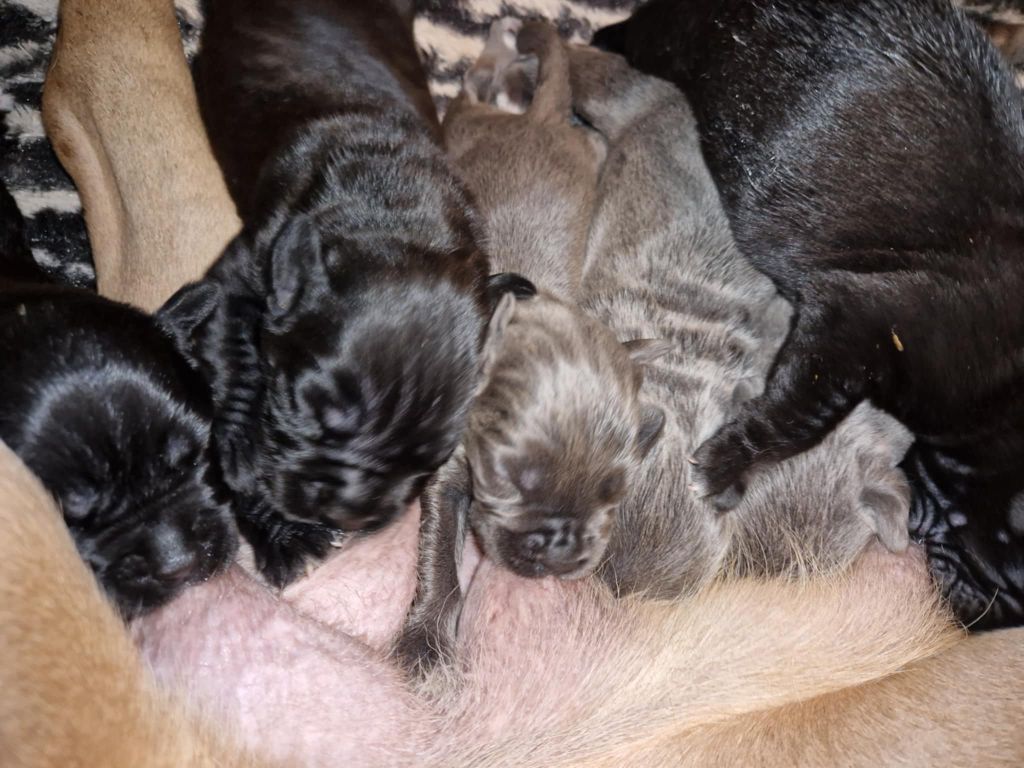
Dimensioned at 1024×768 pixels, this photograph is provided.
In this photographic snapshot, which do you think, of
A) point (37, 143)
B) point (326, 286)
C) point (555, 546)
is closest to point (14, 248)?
point (37, 143)

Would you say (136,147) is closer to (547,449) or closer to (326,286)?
(326,286)

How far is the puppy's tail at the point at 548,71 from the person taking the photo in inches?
114

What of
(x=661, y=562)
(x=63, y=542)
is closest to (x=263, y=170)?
(x=63, y=542)

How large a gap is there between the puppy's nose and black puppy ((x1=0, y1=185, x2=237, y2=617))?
60 centimetres

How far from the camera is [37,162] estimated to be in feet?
8.95

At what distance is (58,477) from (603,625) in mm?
1118

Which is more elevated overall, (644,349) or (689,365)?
(644,349)

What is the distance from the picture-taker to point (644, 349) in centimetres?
233

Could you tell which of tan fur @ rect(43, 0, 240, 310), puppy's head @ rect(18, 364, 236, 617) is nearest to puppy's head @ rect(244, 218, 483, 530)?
puppy's head @ rect(18, 364, 236, 617)

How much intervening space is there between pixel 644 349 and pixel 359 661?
3.13ft

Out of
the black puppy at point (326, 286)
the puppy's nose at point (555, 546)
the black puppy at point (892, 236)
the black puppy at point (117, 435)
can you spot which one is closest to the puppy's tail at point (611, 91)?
the black puppy at point (892, 236)

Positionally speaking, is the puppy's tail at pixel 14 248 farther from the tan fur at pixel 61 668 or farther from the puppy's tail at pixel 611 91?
the puppy's tail at pixel 611 91

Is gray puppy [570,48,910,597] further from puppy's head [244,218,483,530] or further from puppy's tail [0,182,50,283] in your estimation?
puppy's tail [0,182,50,283]

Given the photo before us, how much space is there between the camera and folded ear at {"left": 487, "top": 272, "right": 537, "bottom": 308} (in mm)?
2141
